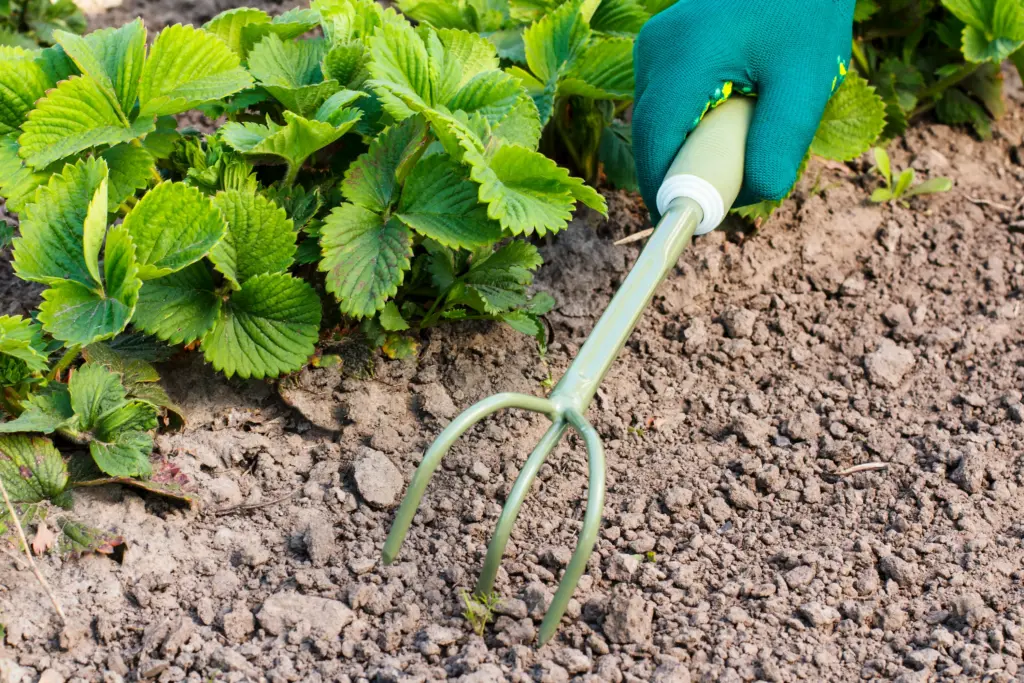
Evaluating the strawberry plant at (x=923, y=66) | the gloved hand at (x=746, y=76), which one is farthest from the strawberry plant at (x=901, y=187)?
the gloved hand at (x=746, y=76)

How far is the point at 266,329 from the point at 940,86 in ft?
5.60

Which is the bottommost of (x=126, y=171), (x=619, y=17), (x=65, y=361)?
(x=65, y=361)

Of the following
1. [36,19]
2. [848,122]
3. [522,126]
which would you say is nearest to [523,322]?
[522,126]

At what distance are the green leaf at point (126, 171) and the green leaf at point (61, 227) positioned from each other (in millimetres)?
80

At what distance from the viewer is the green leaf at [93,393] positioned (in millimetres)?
1545

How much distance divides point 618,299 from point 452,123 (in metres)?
0.36

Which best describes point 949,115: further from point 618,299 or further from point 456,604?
point 456,604

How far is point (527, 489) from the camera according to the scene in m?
1.39

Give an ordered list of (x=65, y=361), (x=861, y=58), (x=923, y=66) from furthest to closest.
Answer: (x=923, y=66), (x=861, y=58), (x=65, y=361)

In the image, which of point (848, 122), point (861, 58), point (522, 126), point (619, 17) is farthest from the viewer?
point (861, 58)

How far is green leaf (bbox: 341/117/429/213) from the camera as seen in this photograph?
1692 millimetres

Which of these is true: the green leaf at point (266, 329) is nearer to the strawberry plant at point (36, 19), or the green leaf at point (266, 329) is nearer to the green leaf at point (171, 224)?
the green leaf at point (171, 224)

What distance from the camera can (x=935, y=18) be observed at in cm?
255

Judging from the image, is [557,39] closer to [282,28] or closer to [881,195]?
[282,28]
